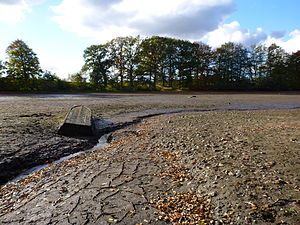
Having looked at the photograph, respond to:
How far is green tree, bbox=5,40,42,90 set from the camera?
36.9 m

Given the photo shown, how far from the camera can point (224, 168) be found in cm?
373

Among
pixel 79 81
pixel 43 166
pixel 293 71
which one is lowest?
pixel 43 166

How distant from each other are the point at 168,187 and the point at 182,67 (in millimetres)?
43209

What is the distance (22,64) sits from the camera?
3747cm

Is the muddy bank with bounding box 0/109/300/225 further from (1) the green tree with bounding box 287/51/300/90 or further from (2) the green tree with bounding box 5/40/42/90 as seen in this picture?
(1) the green tree with bounding box 287/51/300/90

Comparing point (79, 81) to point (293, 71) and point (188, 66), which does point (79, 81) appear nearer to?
point (188, 66)

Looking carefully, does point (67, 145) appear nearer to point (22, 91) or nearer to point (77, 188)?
point (77, 188)

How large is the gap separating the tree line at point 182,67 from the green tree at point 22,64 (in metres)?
2.89

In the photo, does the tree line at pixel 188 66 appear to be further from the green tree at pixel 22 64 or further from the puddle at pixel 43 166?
the puddle at pixel 43 166

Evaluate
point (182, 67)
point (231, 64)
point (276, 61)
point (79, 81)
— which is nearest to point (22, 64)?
point (79, 81)

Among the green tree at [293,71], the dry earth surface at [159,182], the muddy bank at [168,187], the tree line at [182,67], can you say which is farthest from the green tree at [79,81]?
the green tree at [293,71]

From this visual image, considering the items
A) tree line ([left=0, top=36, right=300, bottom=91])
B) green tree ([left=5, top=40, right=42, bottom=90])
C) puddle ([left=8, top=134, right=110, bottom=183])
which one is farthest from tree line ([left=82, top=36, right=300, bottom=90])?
puddle ([left=8, top=134, right=110, bottom=183])

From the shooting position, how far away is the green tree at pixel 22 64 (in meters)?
36.9

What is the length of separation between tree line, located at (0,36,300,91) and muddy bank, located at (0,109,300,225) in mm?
36624
